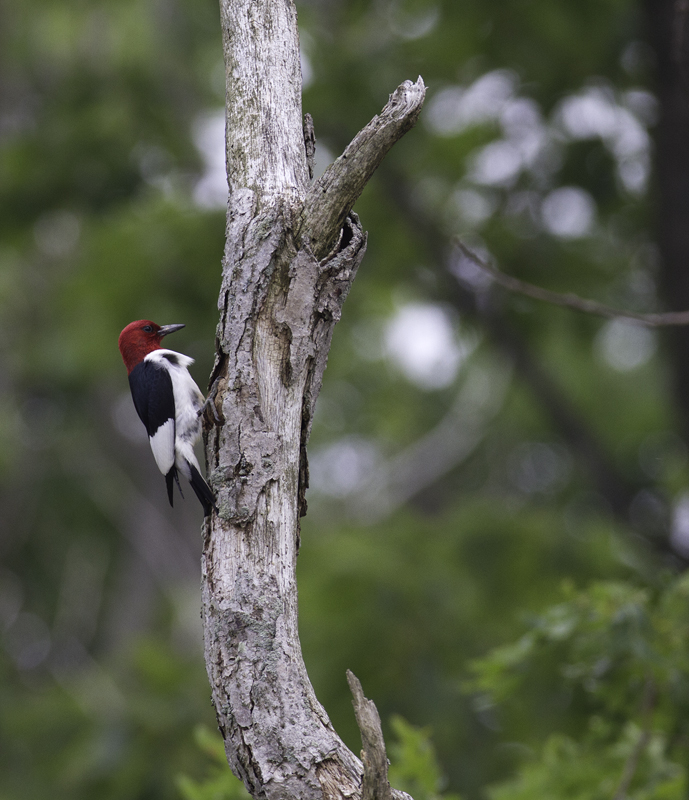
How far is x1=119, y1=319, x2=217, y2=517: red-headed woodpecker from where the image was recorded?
3.04 m

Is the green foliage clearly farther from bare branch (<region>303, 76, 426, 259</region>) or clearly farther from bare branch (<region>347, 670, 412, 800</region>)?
bare branch (<region>303, 76, 426, 259</region>)

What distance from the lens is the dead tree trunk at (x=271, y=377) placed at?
1876 millimetres

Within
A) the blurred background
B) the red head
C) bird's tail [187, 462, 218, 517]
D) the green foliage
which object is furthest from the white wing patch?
the blurred background

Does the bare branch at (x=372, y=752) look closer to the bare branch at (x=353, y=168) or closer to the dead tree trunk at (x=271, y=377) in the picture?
the dead tree trunk at (x=271, y=377)

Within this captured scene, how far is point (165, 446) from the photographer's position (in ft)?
10.3

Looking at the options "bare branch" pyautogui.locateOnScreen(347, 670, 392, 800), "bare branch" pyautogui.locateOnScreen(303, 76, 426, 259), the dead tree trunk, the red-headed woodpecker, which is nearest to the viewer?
"bare branch" pyautogui.locateOnScreen(347, 670, 392, 800)

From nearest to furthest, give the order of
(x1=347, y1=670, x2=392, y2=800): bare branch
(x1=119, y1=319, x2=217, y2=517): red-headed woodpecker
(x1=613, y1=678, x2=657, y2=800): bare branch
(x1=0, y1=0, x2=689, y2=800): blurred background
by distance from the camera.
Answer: (x1=347, y1=670, x2=392, y2=800): bare branch, (x1=119, y1=319, x2=217, y2=517): red-headed woodpecker, (x1=613, y1=678, x2=657, y2=800): bare branch, (x1=0, y1=0, x2=689, y2=800): blurred background

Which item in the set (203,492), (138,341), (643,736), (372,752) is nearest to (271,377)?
(203,492)

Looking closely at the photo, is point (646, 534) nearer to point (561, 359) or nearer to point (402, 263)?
point (402, 263)

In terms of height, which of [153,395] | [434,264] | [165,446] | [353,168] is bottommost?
[353,168]

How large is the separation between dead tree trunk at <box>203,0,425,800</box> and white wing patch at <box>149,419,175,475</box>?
3.17 ft

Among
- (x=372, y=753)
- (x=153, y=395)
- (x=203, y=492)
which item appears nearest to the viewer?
(x=372, y=753)

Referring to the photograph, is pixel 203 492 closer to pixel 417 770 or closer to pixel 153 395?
pixel 153 395

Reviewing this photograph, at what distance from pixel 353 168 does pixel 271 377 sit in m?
0.55
